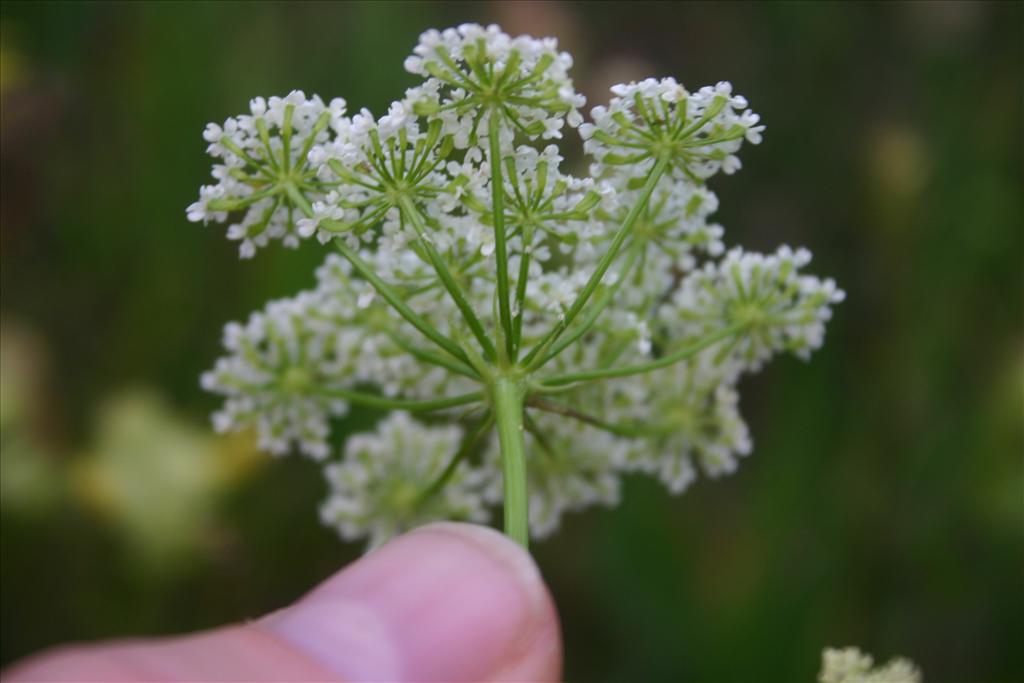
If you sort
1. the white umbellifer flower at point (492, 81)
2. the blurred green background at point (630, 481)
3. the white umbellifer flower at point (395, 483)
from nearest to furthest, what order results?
the white umbellifer flower at point (492, 81), the white umbellifer flower at point (395, 483), the blurred green background at point (630, 481)

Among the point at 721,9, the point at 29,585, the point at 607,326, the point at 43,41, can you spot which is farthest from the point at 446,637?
the point at 721,9

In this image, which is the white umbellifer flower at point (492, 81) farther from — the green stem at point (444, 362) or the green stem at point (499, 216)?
the green stem at point (444, 362)

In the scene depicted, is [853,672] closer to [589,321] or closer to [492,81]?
[589,321]

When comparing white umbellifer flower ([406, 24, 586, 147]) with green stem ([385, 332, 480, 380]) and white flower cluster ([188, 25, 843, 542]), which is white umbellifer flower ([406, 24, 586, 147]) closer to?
white flower cluster ([188, 25, 843, 542])

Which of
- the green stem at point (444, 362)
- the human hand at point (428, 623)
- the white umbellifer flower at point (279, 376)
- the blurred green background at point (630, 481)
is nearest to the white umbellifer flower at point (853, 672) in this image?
the human hand at point (428, 623)

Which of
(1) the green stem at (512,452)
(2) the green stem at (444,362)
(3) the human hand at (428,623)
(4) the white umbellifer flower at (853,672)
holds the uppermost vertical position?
(2) the green stem at (444,362)

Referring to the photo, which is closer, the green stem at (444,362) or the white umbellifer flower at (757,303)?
the green stem at (444,362)

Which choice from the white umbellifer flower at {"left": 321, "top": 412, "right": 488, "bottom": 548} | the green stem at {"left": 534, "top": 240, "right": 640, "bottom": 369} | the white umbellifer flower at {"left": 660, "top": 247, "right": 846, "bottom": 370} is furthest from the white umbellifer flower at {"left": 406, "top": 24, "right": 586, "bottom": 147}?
the white umbellifer flower at {"left": 321, "top": 412, "right": 488, "bottom": 548}
